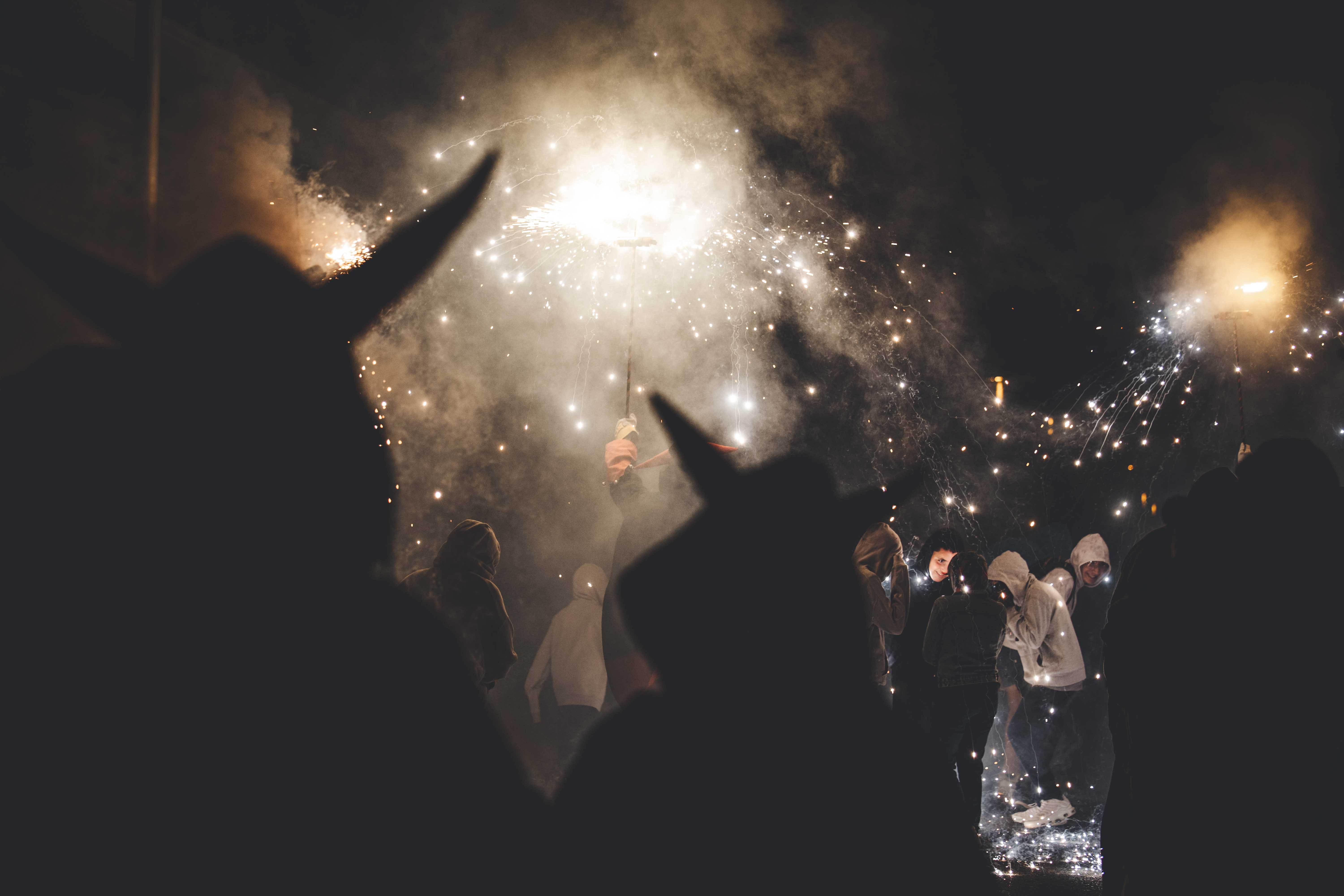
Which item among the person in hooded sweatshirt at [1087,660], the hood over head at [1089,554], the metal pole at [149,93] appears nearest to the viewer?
the metal pole at [149,93]

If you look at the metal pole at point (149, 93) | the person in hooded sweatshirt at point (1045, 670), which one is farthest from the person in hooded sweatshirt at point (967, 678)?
the metal pole at point (149, 93)

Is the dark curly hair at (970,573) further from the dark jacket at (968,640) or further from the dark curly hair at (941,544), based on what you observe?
the dark curly hair at (941,544)

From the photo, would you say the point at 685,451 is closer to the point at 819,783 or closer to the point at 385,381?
the point at 819,783

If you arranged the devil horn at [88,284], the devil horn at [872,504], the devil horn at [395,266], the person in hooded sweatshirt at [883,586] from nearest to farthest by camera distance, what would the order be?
the devil horn at [88,284], the devil horn at [395,266], the devil horn at [872,504], the person in hooded sweatshirt at [883,586]

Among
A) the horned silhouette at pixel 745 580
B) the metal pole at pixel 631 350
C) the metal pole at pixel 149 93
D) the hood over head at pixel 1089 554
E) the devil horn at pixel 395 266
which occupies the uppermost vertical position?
the metal pole at pixel 631 350

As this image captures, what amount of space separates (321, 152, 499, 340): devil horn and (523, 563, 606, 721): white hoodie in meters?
5.16

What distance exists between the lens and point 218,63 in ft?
13.3

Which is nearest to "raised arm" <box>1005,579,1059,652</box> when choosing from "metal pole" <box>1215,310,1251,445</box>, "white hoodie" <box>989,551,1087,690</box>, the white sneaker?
"white hoodie" <box>989,551,1087,690</box>

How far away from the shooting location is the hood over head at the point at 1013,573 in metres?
6.30

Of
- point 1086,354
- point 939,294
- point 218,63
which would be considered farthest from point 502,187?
point 1086,354

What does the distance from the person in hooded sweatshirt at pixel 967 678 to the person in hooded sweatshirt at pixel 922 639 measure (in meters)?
0.15

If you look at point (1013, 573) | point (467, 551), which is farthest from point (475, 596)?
point (1013, 573)

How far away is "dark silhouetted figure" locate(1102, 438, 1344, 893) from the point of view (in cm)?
225

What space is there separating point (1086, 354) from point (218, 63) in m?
12.4
